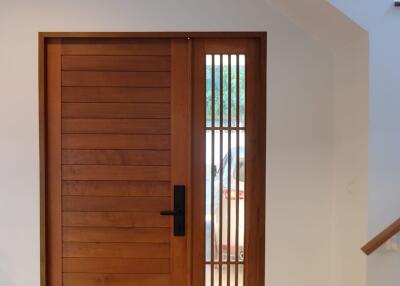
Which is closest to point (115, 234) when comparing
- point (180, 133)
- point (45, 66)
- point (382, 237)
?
point (180, 133)

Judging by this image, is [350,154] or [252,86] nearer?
[350,154]

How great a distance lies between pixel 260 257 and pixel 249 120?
2.85ft

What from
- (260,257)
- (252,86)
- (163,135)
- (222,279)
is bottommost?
(222,279)

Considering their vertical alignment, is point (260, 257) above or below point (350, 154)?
below

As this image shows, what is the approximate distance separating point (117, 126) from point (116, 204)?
1.62ft

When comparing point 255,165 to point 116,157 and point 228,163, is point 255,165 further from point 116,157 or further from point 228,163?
point 116,157

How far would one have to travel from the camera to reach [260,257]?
7.14 ft

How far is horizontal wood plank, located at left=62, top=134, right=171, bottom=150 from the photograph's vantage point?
2178 millimetres

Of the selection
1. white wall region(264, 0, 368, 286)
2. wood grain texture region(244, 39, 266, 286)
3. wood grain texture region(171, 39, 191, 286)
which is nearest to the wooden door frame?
wood grain texture region(244, 39, 266, 286)

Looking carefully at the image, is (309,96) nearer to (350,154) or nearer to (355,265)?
(350,154)

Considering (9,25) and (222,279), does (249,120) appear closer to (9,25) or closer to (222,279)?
(222,279)

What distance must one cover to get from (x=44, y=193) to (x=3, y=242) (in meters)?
0.39

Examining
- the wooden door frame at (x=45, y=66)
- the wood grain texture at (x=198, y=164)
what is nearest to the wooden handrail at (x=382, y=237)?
the wooden door frame at (x=45, y=66)

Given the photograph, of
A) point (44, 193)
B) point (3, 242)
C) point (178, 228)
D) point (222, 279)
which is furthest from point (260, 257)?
point (3, 242)
